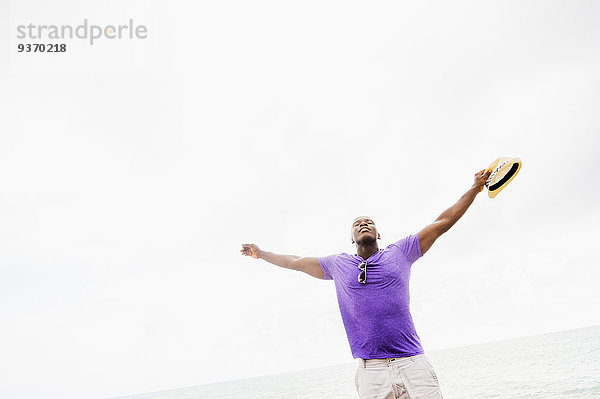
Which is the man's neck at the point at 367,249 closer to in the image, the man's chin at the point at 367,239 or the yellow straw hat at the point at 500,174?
the man's chin at the point at 367,239

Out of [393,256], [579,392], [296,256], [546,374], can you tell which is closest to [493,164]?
[393,256]

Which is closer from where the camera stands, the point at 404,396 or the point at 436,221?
the point at 404,396

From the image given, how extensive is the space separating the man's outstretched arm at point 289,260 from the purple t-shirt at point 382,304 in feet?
1.44

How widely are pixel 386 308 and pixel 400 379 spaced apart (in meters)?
0.50

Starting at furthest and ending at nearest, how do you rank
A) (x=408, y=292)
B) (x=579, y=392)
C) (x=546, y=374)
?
(x=546, y=374) → (x=579, y=392) → (x=408, y=292)

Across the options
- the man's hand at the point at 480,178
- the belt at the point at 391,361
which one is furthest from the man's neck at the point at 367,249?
the man's hand at the point at 480,178

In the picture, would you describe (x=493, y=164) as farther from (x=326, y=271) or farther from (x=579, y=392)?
(x=579, y=392)

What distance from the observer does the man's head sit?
3658mm

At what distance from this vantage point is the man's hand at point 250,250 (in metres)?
4.62

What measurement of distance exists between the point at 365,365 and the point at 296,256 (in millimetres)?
1391

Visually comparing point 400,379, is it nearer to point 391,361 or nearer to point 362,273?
point 391,361

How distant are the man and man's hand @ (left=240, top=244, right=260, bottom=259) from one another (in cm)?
112

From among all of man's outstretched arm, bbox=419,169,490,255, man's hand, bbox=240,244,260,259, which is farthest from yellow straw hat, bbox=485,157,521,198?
man's hand, bbox=240,244,260,259

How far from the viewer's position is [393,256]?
3443mm
